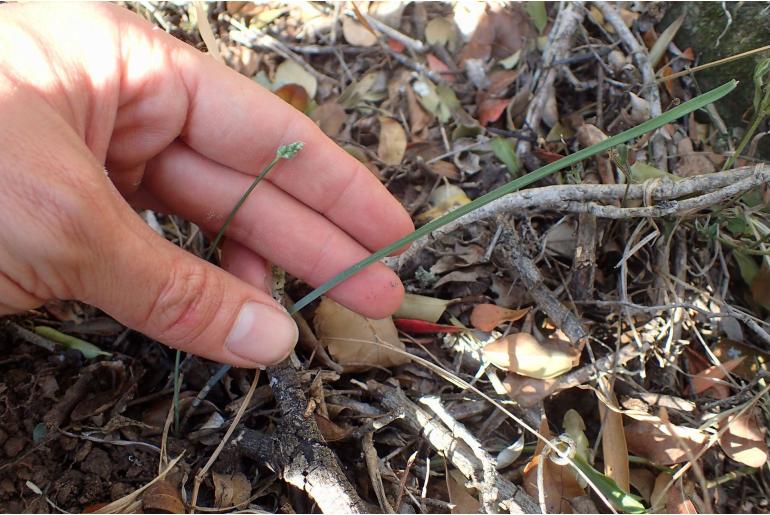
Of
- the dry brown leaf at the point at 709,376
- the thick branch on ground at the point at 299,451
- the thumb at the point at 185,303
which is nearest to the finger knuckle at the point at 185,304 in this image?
the thumb at the point at 185,303

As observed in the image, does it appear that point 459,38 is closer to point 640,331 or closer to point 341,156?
point 341,156

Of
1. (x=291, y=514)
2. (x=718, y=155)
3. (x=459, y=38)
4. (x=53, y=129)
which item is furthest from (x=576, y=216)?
(x=53, y=129)

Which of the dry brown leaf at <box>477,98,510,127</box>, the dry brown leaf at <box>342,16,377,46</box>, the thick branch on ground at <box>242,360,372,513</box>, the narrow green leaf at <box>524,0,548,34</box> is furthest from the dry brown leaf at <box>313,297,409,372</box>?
the narrow green leaf at <box>524,0,548,34</box>

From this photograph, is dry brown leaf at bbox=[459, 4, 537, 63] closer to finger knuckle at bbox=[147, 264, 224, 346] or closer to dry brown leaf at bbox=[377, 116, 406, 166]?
dry brown leaf at bbox=[377, 116, 406, 166]

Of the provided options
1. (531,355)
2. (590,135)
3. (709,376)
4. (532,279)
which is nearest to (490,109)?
(590,135)

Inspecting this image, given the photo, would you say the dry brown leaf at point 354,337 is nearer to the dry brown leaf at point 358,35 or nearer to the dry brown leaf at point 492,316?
the dry brown leaf at point 492,316

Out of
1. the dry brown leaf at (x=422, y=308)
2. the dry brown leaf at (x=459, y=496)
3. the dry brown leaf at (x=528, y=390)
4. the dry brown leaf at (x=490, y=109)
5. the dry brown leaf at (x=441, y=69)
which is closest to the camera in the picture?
the dry brown leaf at (x=459, y=496)
